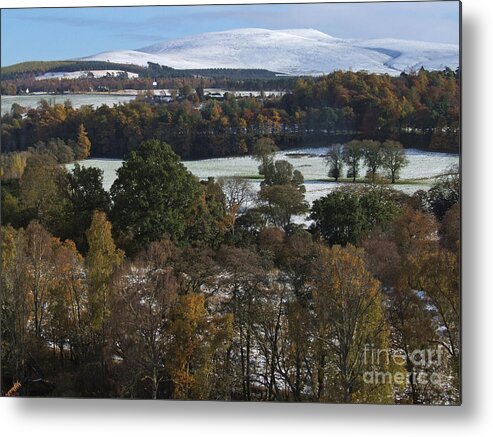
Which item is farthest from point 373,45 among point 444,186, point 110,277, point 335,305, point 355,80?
point 110,277

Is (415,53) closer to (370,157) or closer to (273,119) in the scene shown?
(370,157)

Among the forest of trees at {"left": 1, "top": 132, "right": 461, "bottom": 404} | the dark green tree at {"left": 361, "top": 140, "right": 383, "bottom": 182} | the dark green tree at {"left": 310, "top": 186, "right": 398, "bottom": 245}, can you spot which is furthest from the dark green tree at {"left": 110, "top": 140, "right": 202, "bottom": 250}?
the dark green tree at {"left": 361, "top": 140, "right": 383, "bottom": 182}

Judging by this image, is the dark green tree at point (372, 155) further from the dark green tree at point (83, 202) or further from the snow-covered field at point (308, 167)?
the dark green tree at point (83, 202)

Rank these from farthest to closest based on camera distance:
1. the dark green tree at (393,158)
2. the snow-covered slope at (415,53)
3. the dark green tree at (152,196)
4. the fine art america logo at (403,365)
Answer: the dark green tree at (152,196) → the dark green tree at (393,158) → the fine art america logo at (403,365) → the snow-covered slope at (415,53)

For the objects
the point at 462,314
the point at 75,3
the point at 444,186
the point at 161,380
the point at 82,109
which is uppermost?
the point at 75,3

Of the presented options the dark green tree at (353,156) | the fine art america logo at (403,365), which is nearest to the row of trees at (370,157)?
the dark green tree at (353,156)

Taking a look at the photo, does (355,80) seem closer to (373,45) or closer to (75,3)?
(373,45)

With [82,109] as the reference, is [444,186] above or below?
below

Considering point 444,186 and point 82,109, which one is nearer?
point 444,186
